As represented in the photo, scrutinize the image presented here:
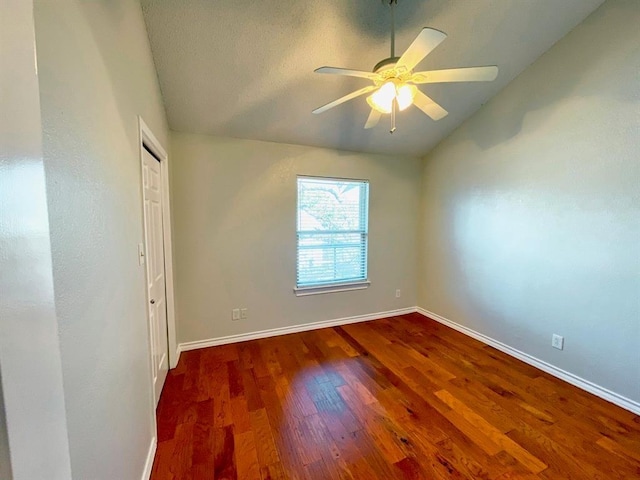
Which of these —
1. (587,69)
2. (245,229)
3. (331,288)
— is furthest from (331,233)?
(587,69)

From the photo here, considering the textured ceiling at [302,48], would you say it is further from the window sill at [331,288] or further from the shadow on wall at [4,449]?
the shadow on wall at [4,449]

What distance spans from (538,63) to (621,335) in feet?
7.84

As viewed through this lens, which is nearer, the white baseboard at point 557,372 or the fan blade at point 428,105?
the fan blade at point 428,105

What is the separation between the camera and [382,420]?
6.27ft

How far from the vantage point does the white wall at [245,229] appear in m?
2.83

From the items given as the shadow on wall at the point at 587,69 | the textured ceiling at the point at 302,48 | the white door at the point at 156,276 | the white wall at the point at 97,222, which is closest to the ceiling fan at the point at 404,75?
the textured ceiling at the point at 302,48

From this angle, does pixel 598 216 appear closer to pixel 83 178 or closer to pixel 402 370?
pixel 402 370

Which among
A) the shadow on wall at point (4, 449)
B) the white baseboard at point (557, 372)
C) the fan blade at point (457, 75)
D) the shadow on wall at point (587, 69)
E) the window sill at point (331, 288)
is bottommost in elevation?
the white baseboard at point (557, 372)

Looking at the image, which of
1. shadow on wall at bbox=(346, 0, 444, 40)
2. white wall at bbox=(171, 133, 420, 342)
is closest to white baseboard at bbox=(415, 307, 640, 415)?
white wall at bbox=(171, 133, 420, 342)

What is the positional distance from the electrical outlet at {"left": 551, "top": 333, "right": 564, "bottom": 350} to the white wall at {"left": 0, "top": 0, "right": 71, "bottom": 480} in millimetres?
3261

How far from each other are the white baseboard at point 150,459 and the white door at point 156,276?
0.34 metres

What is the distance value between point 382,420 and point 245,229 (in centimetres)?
219

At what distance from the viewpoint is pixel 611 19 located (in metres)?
2.06

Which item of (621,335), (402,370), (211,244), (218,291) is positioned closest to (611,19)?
(621,335)
